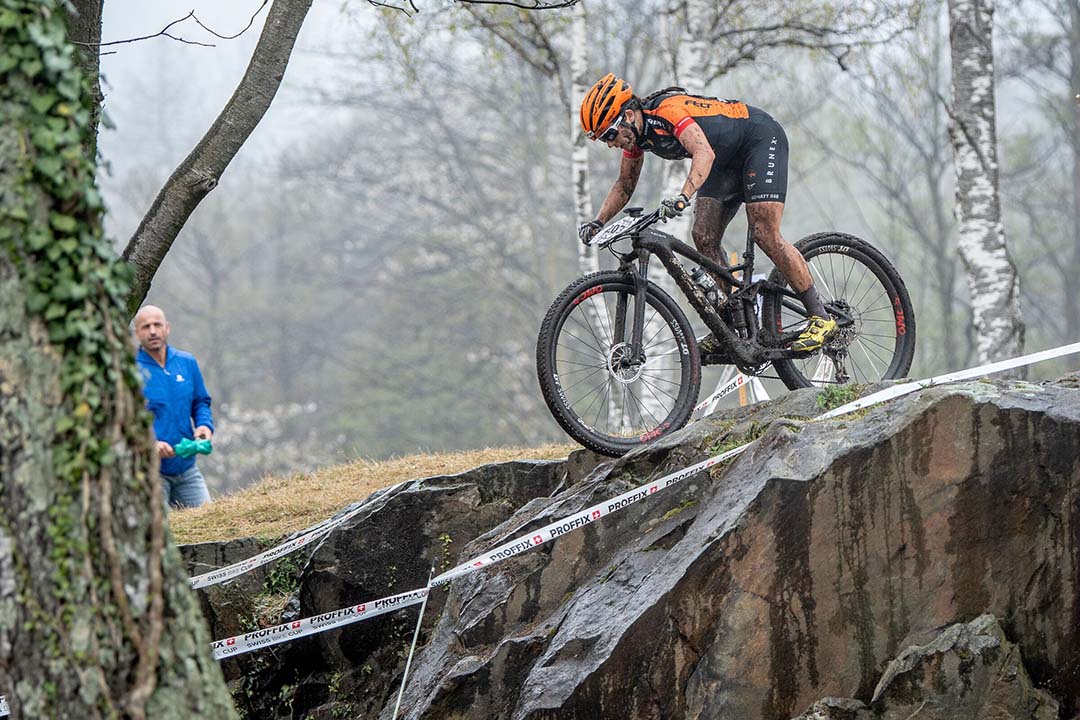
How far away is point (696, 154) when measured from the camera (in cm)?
647

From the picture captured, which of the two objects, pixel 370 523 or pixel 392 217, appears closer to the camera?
pixel 370 523

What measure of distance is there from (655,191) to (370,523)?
20.1 metres

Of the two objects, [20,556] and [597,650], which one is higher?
[20,556]

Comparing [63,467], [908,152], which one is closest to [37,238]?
[63,467]

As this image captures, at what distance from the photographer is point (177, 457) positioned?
863 centimetres

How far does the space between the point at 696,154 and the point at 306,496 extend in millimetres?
3979

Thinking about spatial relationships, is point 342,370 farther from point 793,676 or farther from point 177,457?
point 793,676

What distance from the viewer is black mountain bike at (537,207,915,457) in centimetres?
630

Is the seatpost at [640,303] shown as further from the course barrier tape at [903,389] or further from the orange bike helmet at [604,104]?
the course barrier tape at [903,389]

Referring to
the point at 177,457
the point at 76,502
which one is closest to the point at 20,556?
the point at 76,502

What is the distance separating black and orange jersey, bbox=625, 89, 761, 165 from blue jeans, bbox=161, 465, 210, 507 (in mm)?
4373

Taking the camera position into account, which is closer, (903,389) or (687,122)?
(903,389)

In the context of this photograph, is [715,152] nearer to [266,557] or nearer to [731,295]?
[731,295]

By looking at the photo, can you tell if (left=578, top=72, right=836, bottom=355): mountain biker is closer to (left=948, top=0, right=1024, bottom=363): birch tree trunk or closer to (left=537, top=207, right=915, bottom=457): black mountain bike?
(left=537, top=207, right=915, bottom=457): black mountain bike
